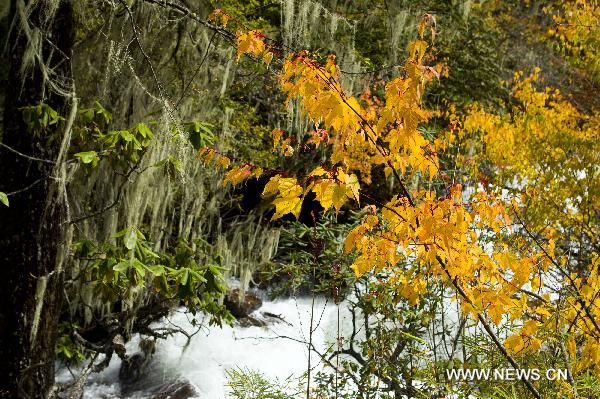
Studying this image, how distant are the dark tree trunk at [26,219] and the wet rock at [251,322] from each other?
4.20 m

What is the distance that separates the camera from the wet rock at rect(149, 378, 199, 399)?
6242 millimetres

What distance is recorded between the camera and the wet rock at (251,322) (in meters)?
7.86

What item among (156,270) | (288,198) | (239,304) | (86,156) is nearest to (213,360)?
(239,304)

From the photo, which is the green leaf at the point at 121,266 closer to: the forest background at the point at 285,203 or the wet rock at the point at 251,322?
the forest background at the point at 285,203

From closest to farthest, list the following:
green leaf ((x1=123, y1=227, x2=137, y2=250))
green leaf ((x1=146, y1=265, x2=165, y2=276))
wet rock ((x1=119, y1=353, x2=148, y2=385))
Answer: green leaf ((x1=123, y1=227, x2=137, y2=250))
green leaf ((x1=146, y1=265, x2=165, y2=276))
wet rock ((x1=119, y1=353, x2=148, y2=385))

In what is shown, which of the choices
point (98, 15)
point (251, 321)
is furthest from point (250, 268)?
point (98, 15)

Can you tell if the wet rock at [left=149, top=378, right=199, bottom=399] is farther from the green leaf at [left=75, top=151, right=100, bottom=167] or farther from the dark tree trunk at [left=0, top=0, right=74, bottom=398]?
the green leaf at [left=75, top=151, right=100, bottom=167]

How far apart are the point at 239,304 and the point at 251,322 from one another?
0.33 metres

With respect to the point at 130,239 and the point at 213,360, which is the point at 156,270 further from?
the point at 213,360

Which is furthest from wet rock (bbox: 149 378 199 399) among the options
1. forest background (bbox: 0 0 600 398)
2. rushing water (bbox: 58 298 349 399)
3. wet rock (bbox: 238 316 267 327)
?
wet rock (bbox: 238 316 267 327)

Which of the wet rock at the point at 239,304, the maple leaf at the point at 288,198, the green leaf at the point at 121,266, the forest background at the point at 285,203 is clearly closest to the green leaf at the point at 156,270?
the forest background at the point at 285,203

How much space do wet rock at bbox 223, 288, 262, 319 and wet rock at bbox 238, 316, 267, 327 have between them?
0.09 m

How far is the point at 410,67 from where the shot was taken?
6.46ft

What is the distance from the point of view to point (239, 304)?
8062 mm
